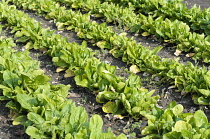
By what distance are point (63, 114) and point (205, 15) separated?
5154 millimetres

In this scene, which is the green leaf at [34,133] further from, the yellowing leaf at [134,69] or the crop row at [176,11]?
the crop row at [176,11]

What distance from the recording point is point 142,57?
229 inches

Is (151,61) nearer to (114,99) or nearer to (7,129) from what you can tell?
(114,99)

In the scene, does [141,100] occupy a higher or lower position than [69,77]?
higher

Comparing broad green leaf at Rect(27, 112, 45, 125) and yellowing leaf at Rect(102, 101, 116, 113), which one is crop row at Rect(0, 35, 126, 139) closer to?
broad green leaf at Rect(27, 112, 45, 125)

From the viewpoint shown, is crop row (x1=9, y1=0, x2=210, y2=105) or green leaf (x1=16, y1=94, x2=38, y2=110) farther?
crop row (x1=9, y1=0, x2=210, y2=105)

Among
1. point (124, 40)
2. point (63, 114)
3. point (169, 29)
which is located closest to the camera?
point (63, 114)

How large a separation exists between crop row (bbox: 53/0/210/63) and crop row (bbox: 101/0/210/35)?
0.39 m

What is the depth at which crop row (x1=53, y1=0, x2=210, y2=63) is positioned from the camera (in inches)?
246

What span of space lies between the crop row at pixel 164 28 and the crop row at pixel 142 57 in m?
0.64

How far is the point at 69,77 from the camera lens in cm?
575

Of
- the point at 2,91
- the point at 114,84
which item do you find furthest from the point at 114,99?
the point at 2,91

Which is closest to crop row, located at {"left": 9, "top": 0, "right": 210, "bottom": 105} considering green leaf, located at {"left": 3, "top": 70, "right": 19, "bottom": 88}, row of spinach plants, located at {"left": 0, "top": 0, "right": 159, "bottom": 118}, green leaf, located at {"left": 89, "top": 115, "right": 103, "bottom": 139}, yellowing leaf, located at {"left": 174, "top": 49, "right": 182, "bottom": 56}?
yellowing leaf, located at {"left": 174, "top": 49, "right": 182, "bottom": 56}

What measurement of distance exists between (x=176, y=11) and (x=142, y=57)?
295 centimetres
